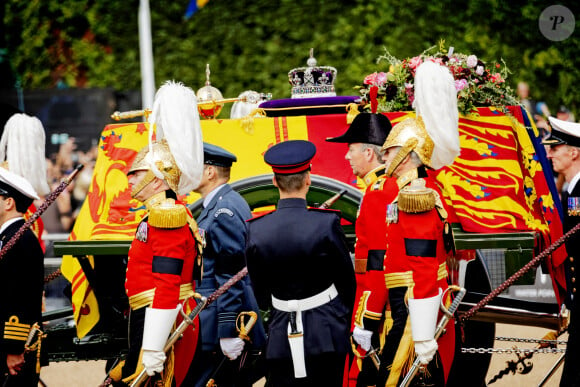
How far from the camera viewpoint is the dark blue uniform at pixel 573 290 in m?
5.45

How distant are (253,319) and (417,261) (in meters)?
1.28

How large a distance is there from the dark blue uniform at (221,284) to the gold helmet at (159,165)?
531 mm

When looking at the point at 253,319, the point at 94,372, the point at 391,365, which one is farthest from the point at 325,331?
the point at 94,372

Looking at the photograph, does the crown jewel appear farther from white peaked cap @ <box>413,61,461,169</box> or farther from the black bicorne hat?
white peaked cap @ <box>413,61,461,169</box>

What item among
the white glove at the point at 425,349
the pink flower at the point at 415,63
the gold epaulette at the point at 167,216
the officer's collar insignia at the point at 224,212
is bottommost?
the white glove at the point at 425,349

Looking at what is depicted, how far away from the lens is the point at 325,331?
4871 mm

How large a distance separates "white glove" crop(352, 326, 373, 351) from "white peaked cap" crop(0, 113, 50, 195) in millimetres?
2992

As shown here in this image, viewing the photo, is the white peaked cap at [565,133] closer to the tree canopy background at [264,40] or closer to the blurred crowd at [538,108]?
the blurred crowd at [538,108]

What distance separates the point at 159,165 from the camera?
5.50 metres

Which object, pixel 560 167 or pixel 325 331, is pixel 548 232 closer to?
pixel 560 167

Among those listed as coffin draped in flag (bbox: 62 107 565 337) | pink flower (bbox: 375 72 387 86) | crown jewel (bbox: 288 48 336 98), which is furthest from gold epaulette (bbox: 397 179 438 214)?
crown jewel (bbox: 288 48 336 98)

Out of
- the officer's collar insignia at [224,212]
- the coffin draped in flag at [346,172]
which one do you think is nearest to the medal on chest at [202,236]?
the officer's collar insignia at [224,212]

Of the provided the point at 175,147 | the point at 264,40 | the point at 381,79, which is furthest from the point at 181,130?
the point at 264,40

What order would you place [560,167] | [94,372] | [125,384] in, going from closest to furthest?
1. [125,384]
2. [560,167]
3. [94,372]
